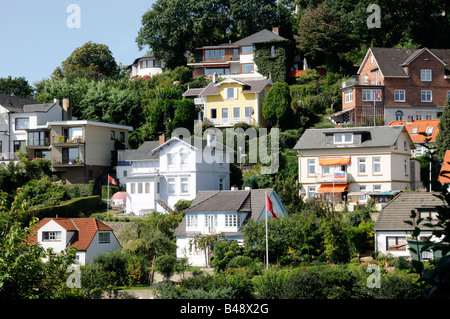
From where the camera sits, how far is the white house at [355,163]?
50.6 meters

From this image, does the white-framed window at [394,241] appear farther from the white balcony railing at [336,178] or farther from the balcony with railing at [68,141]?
the balcony with railing at [68,141]

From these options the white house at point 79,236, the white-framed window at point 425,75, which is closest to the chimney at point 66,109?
the white house at point 79,236

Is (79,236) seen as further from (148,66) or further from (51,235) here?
(148,66)

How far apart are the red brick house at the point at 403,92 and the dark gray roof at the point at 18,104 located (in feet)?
97.0

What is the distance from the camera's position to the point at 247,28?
8262cm

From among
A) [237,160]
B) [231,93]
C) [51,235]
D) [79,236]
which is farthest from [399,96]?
[51,235]

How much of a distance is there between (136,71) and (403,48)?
1566 inches

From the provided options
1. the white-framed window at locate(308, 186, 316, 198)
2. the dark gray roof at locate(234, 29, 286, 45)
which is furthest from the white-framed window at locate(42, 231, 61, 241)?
the dark gray roof at locate(234, 29, 286, 45)

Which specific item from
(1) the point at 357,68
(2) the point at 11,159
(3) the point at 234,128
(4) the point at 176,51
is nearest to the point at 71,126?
(2) the point at 11,159

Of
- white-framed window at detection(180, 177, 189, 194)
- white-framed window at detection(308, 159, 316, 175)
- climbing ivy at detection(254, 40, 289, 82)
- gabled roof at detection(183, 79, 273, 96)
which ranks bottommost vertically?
white-framed window at detection(180, 177, 189, 194)

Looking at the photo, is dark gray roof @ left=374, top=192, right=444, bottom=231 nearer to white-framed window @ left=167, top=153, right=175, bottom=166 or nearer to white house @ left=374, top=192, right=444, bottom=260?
white house @ left=374, top=192, right=444, bottom=260

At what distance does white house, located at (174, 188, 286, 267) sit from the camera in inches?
1726

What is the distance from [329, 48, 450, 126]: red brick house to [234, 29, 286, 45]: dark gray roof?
1491cm
